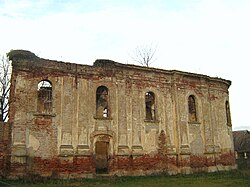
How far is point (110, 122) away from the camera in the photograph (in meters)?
17.1

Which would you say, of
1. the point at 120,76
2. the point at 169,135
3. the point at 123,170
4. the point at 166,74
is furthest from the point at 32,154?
the point at 166,74

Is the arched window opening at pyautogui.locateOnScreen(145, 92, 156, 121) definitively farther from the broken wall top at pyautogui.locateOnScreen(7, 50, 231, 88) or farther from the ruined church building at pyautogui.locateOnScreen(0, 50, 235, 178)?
the broken wall top at pyautogui.locateOnScreen(7, 50, 231, 88)

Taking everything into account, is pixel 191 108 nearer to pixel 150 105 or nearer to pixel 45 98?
pixel 150 105

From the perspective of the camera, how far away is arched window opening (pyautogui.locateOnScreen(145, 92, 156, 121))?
1906 cm

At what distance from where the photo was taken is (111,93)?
17.5 meters

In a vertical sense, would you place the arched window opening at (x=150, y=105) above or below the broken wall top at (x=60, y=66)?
below

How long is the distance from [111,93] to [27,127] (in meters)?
5.11

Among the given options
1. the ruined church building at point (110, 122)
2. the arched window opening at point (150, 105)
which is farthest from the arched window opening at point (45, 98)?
the arched window opening at point (150, 105)

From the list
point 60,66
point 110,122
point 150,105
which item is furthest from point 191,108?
point 60,66

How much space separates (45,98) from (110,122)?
406cm

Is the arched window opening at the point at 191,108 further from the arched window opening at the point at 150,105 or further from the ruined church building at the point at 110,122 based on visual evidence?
the arched window opening at the point at 150,105

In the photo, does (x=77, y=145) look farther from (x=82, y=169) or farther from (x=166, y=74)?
(x=166, y=74)

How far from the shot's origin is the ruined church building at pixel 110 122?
15180 mm

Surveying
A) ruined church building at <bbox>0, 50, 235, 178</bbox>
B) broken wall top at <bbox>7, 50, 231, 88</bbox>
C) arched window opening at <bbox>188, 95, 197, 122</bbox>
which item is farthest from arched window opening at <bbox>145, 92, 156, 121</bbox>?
arched window opening at <bbox>188, 95, 197, 122</bbox>
